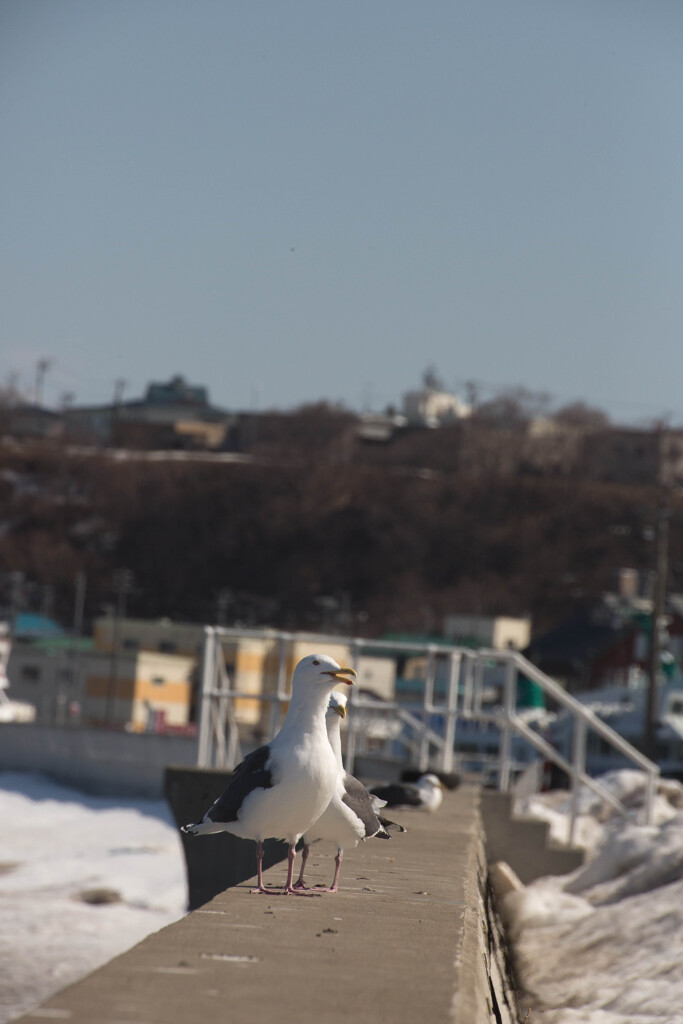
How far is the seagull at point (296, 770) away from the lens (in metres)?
4.93

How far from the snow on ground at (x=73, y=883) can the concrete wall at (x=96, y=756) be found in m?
1.13

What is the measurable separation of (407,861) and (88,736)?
40.9m

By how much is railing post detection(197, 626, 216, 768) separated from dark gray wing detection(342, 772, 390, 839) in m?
7.38

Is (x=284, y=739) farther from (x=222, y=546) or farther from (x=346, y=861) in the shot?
(x=222, y=546)

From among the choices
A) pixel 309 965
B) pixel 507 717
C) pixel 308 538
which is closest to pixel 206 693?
pixel 507 717

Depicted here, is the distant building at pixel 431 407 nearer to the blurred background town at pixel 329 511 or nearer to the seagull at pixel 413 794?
the blurred background town at pixel 329 511

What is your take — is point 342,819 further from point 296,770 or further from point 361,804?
point 296,770

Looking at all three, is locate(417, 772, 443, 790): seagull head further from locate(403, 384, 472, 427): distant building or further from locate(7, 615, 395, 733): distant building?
locate(403, 384, 472, 427): distant building

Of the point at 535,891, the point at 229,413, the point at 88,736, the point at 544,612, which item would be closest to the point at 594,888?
the point at 535,891

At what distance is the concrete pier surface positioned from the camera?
319 cm

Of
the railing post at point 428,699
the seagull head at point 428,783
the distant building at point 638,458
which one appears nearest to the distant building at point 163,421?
the distant building at point 638,458

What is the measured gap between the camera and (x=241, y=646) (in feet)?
203

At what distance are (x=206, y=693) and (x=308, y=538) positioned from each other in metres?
118

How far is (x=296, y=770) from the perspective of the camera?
491 cm
